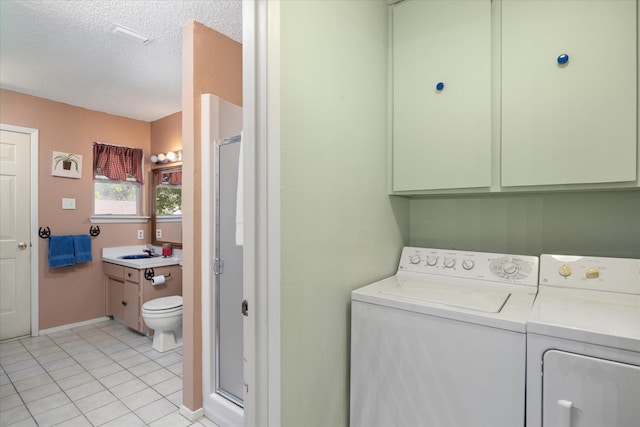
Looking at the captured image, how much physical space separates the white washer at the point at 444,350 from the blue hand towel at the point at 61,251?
11.8 feet

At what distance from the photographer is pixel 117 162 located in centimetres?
386

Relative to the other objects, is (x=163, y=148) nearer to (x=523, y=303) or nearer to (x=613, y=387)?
(x=523, y=303)

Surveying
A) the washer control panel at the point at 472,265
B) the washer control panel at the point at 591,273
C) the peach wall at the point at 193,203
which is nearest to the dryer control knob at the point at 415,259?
the washer control panel at the point at 472,265

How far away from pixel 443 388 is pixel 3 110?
4.47 m

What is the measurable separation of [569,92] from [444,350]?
110 cm

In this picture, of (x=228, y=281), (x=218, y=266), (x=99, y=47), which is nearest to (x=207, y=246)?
(x=218, y=266)

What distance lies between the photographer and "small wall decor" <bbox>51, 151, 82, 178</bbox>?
3406 mm

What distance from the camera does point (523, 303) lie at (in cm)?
115

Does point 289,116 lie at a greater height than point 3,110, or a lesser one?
lesser

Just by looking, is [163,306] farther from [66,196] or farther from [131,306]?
[66,196]

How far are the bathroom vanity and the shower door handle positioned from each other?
1.65 meters


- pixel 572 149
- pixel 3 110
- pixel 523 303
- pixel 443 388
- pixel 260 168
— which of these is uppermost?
pixel 3 110

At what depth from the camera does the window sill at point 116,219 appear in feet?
12.1

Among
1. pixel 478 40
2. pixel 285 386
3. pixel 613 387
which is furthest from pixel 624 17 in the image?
pixel 285 386
